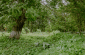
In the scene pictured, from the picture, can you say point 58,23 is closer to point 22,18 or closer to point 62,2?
point 62,2

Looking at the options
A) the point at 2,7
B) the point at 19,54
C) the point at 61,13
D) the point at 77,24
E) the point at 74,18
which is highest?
the point at 2,7

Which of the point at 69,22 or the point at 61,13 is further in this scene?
the point at 61,13

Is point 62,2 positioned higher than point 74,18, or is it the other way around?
point 62,2

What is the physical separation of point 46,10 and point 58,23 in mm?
2549

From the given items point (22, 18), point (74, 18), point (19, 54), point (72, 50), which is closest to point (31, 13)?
point (19, 54)

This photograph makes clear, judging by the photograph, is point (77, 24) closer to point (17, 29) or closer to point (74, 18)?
point (74, 18)

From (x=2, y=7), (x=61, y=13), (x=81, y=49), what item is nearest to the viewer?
(x=81, y=49)

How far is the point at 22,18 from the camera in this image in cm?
951

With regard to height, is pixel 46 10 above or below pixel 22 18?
above

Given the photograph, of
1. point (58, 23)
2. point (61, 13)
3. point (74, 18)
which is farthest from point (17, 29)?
point (74, 18)

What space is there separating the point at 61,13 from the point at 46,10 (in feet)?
8.72

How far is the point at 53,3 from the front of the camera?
24.5 feet

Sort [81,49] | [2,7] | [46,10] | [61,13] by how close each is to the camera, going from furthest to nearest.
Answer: [61,13] → [46,10] → [2,7] → [81,49]

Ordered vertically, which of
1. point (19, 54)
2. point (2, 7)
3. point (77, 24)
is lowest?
point (19, 54)
